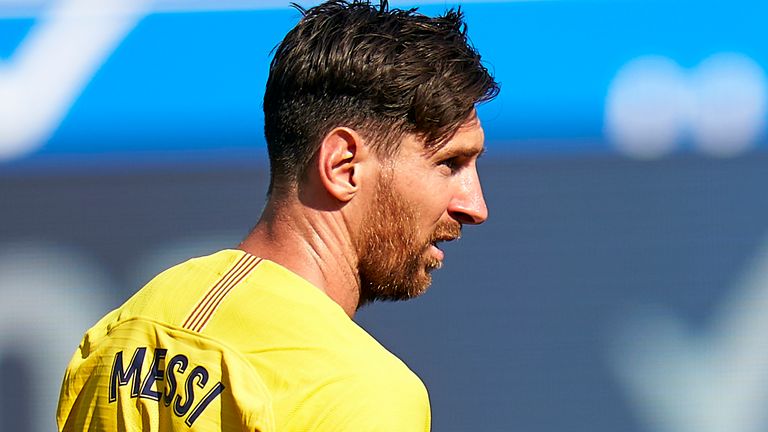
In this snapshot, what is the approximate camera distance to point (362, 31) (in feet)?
3.43

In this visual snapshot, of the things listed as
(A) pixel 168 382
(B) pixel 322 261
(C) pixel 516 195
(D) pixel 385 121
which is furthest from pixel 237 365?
(C) pixel 516 195

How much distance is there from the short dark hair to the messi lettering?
0.24 meters

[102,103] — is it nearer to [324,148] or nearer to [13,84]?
[13,84]

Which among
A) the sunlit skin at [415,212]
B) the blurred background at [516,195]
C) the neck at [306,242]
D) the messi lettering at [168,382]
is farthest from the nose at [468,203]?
the blurred background at [516,195]

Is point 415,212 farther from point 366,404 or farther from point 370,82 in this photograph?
point 366,404

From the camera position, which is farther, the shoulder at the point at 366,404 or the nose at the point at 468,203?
the nose at the point at 468,203

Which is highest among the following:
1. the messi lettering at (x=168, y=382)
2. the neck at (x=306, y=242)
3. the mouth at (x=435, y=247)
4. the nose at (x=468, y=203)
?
the nose at (x=468, y=203)

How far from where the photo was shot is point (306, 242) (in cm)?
102

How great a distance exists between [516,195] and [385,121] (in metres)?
1.56

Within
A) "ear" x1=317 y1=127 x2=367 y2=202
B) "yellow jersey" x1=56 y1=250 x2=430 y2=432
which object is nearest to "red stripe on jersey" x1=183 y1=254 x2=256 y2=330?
"yellow jersey" x1=56 y1=250 x2=430 y2=432

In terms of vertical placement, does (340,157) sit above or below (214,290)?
above

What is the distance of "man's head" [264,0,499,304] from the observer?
1.02 metres

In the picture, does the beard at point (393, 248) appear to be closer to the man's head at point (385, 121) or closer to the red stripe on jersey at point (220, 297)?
the man's head at point (385, 121)

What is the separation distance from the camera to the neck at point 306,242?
1010mm
